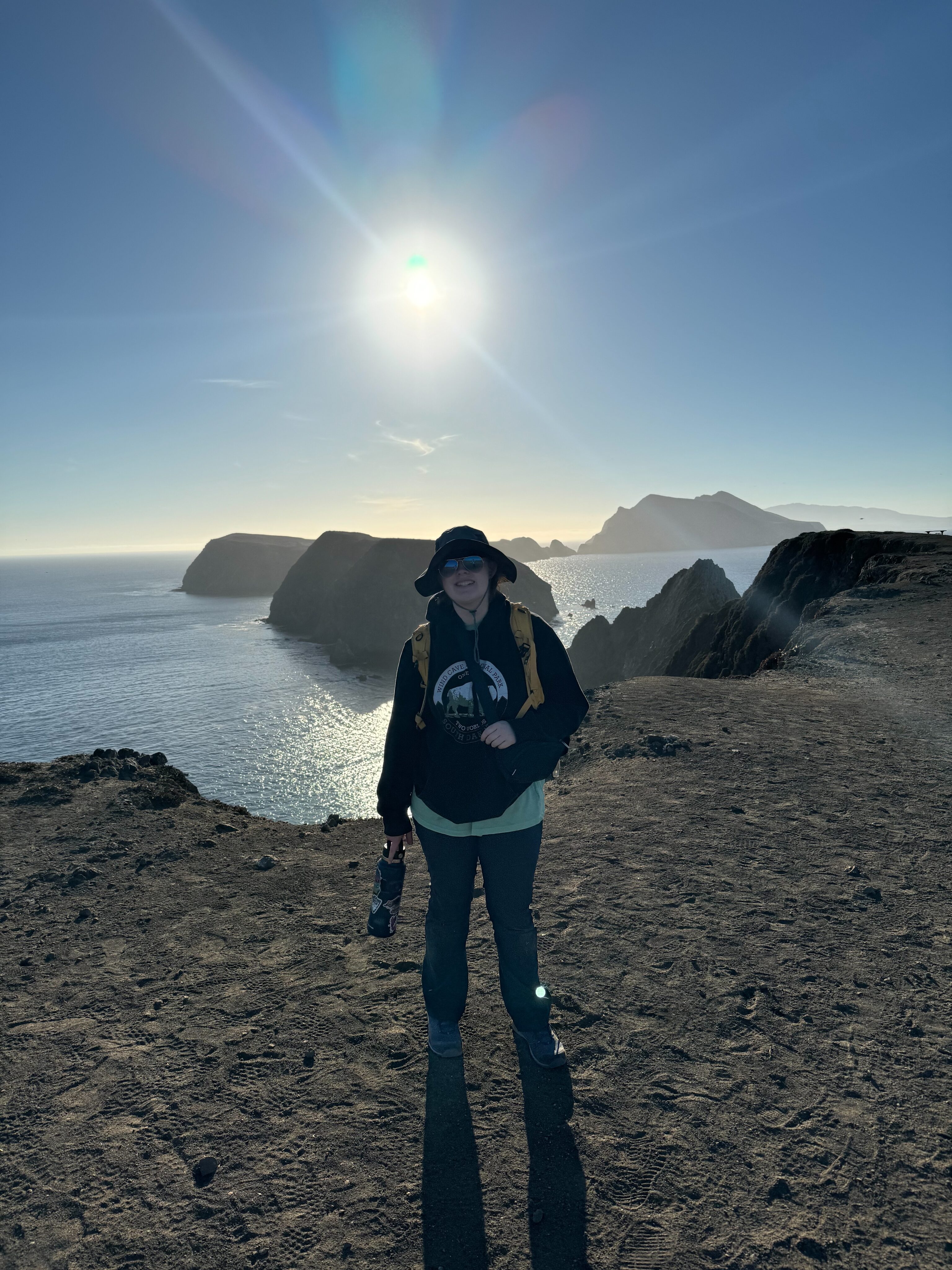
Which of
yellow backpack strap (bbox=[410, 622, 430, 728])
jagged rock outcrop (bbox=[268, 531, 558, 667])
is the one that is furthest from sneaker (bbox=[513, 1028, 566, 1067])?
jagged rock outcrop (bbox=[268, 531, 558, 667])

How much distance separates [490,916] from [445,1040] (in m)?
0.89

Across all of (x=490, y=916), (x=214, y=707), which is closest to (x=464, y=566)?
(x=490, y=916)

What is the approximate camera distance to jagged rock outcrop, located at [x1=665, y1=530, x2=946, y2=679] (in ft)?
62.4

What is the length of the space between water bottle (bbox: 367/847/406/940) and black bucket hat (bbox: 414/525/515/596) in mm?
1656

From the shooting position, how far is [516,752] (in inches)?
118

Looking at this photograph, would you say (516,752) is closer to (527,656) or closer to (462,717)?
(462,717)

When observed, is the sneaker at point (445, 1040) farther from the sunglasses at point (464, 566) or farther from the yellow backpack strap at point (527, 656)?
the sunglasses at point (464, 566)

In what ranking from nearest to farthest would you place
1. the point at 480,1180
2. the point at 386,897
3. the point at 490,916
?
the point at 480,1180, the point at 490,916, the point at 386,897

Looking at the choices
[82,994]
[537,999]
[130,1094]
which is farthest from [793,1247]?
[82,994]

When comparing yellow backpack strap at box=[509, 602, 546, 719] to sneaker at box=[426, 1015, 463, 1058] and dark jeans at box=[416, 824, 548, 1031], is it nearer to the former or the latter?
dark jeans at box=[416, 824, 548, 1031]

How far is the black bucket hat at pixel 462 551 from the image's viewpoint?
10.2ft

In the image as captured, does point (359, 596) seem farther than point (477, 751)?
Yes

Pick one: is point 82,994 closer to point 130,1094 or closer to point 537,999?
point 130,1094

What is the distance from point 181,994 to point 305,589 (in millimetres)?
93489
